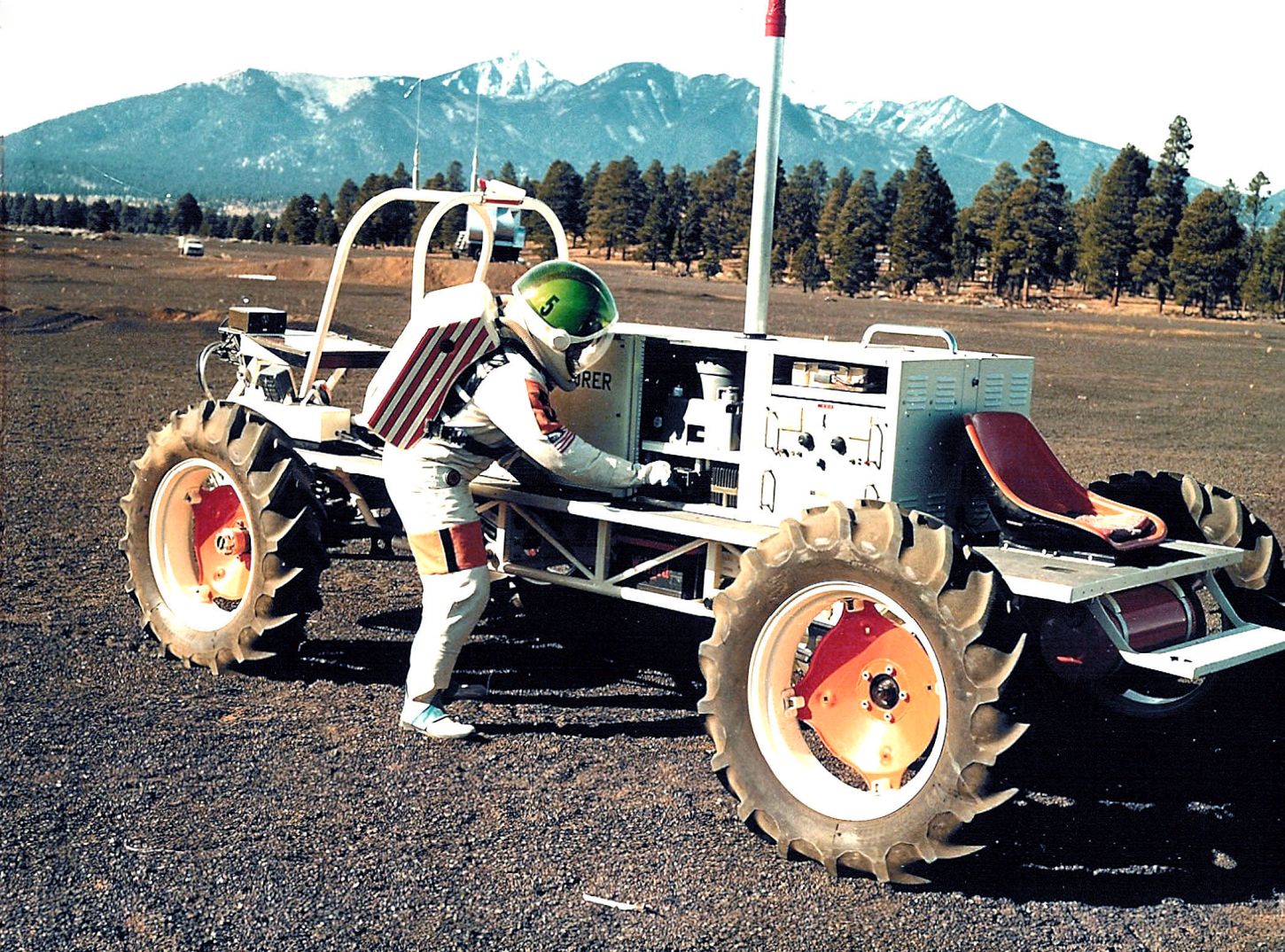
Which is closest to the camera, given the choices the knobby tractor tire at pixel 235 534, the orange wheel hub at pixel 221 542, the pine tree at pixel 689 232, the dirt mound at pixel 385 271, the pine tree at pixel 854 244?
the knobby tractor tire at pixel 235 534

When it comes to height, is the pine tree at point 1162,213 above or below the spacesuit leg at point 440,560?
above

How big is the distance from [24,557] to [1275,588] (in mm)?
8916

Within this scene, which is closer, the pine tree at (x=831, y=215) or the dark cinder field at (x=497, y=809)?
the dark cinder field at (x=497, y=809)

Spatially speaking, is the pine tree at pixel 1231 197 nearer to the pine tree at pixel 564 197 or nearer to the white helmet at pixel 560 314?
the pine tree at pixel 564 197

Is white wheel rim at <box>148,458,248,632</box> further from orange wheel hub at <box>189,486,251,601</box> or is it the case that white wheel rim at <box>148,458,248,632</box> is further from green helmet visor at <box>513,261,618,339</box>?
green helmet visor at <box>513,261,618,339</box>

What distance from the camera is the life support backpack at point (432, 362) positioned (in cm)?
708

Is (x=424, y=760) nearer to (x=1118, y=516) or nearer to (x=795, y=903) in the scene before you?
(x=795, y=903)

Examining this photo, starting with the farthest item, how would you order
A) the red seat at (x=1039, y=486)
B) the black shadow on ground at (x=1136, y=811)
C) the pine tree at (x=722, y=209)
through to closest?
the pine tree at (x=722, y=209), the red seat at (x=1039, y=486), the black shadow on ground at (x=1136, y=811)

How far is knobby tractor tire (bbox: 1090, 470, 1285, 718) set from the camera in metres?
7.44

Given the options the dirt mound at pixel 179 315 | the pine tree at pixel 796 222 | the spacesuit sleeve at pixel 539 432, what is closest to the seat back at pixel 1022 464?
the spacesuit sleeve at pixel 539 432

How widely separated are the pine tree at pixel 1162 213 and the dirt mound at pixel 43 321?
6892 centimetres

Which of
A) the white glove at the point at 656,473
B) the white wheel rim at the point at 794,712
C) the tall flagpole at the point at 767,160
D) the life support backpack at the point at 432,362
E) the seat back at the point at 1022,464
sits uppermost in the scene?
the tall flagpole at the point at 767,160

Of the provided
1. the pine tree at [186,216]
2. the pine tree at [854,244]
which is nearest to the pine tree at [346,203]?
the pine tree at [186,216]

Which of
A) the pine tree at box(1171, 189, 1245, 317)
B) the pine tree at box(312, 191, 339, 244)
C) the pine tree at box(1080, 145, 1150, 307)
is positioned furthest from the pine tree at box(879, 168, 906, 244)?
the pine tree at box(312, 191, 339, 244)
